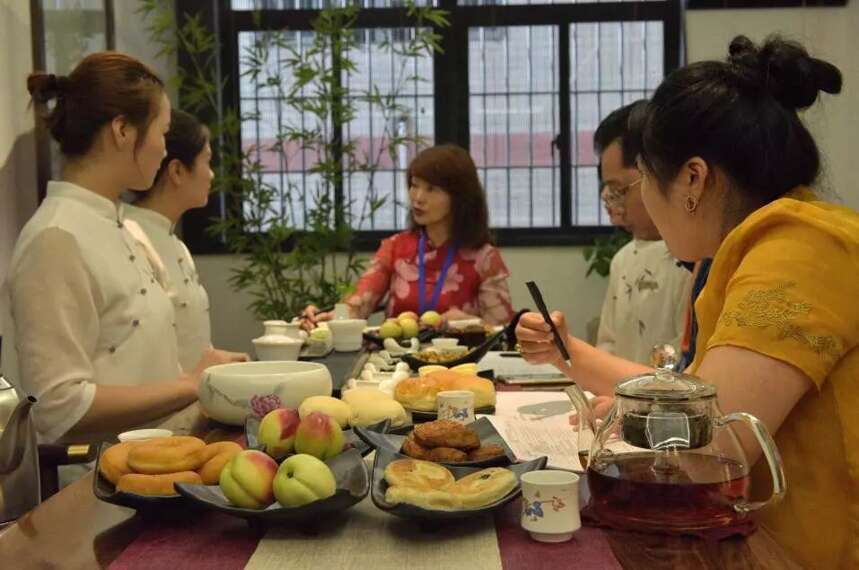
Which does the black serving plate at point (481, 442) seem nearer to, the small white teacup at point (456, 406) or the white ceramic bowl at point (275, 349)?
the small white teacup at point (456, 406)

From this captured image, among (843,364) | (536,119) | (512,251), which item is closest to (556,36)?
(536,119)

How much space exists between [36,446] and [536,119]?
4607mm

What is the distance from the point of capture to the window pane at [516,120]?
569cm

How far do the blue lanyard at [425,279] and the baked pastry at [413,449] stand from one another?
9.77 ft

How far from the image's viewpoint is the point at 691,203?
142 cm

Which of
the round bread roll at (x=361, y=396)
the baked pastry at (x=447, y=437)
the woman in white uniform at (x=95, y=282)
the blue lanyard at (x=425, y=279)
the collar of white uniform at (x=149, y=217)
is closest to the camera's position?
the baked pastry at (x=447, y=437)

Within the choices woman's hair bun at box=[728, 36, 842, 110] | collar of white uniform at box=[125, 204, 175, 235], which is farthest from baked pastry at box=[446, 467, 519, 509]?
collar of white uniform at box=[125, 204, 175, 235]

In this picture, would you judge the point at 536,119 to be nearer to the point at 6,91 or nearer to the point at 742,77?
the point at 6,91

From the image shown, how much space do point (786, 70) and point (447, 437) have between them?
72cm

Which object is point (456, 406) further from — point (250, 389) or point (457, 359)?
point (457, 359)

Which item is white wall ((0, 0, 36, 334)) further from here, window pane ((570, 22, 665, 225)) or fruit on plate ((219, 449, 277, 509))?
window pane ((570, 22, 665, 225))

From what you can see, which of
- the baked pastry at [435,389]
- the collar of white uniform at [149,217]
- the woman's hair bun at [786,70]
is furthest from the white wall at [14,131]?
the woman's hair bun at [786,70]

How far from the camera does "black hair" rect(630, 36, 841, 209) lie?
1.36 metres

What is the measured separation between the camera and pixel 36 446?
1.45 metres
